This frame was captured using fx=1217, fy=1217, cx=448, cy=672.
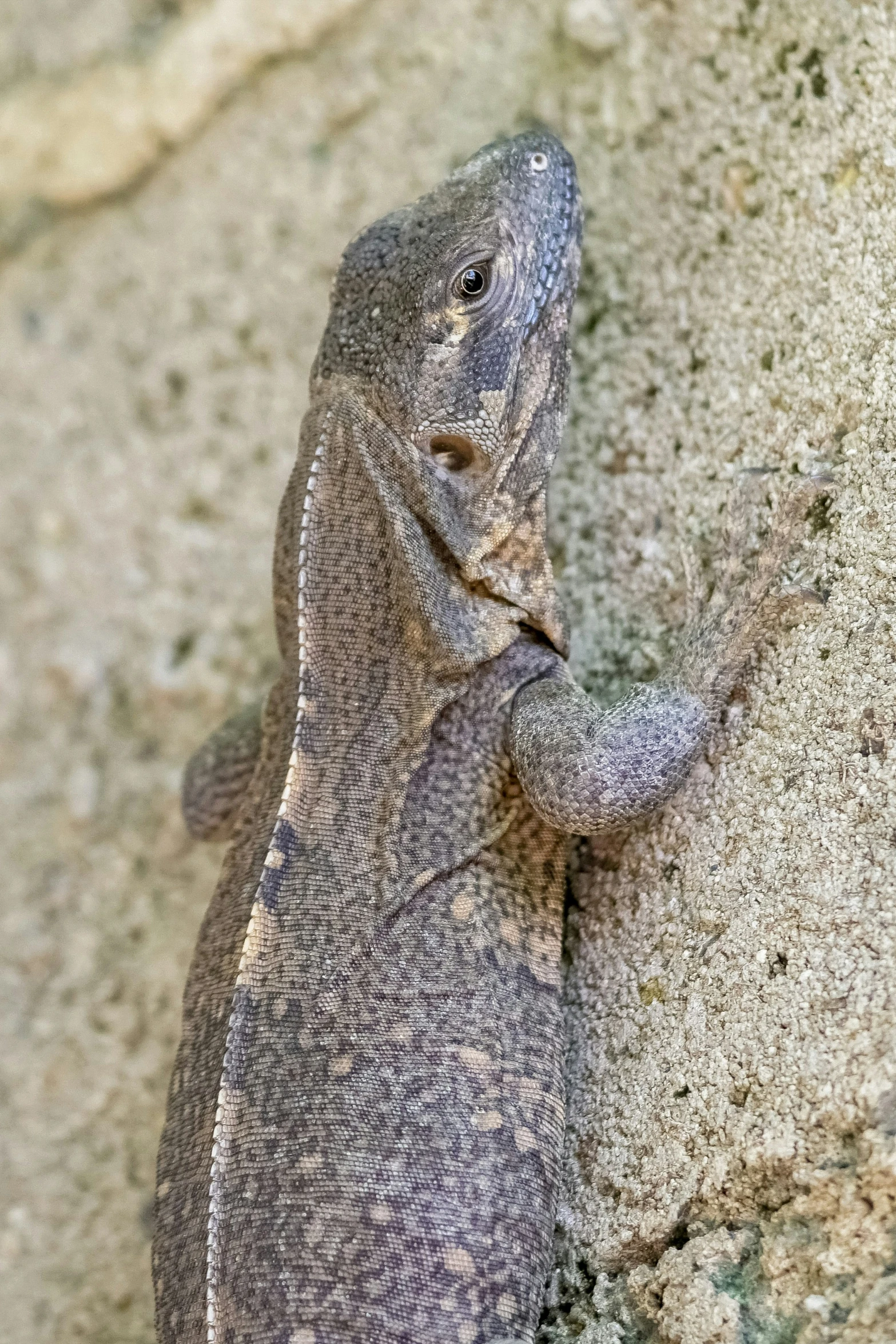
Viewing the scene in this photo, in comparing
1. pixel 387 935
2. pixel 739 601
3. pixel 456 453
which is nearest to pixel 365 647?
pixel 456 453

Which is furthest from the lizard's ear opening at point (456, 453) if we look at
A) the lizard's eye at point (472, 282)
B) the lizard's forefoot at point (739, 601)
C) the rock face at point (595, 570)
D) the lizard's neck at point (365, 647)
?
the lizard's forefoot at point (739, 601)

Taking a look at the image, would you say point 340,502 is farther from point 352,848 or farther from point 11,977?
point 11,977

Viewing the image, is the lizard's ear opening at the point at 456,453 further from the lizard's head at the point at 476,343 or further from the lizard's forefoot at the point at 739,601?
the lizard's forefoot at the point at 739,601

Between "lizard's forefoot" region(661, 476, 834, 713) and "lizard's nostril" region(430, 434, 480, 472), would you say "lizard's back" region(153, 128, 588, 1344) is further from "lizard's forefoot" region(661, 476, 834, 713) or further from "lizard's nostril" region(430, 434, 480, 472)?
"lizard's forefoot" region(661, 476, 834, 713)

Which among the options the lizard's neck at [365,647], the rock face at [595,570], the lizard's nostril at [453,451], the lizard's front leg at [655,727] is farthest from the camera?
the lizard's nostril at [453,451]

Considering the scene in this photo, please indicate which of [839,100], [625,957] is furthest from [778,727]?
[839,100]

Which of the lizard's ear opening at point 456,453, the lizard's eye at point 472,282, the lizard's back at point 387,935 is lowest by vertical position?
the lizard's back at point 387,935

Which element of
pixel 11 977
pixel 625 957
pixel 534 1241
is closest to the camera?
pixel 534 1241
